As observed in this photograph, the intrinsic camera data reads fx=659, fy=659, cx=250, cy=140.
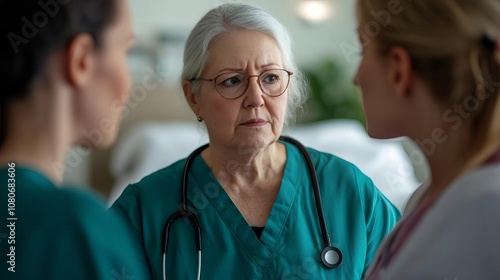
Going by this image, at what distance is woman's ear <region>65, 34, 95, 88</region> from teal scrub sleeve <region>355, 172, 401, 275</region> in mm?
871

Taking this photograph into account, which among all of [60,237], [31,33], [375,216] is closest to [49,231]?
[60,237]

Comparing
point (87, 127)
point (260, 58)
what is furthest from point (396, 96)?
point (260, 58)

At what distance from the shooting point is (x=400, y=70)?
3.12 feet

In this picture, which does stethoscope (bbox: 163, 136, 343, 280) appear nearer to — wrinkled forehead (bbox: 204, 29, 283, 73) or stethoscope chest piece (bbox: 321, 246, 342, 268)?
stethoscope chest piece (bbox: 321, 246, 342, 268)

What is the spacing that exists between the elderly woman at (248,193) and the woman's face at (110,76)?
59 cm

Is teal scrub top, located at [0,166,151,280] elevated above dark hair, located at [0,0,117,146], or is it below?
below

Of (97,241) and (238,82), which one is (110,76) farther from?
(238,82)

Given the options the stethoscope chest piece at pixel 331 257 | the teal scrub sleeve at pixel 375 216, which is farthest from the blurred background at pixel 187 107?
the stethoscope chest piece at pixel 331 257

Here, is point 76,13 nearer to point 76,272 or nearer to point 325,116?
point 76,272

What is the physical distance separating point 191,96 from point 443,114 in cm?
84

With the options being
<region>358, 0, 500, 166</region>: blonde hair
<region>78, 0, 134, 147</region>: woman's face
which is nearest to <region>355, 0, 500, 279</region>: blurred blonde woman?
<region>358, 0, 500, 166</region>: blonde hair

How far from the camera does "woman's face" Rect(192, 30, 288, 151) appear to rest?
155cm

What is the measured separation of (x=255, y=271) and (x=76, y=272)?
64 centimetres

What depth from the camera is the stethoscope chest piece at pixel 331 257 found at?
4.83ft
